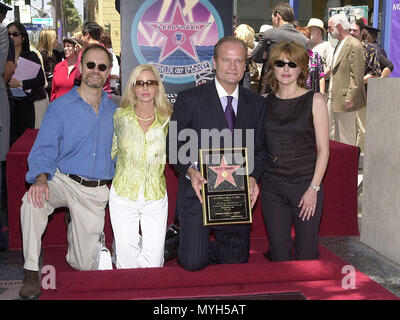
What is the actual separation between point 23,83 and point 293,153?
421 cm

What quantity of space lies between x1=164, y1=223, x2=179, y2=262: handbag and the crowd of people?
1.41 feet

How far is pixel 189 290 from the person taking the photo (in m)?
4.08

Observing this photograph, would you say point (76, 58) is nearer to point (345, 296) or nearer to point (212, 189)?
point (212, 189)

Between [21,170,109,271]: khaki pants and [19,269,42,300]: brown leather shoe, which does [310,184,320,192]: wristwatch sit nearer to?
[21,170,109,271]: khaki pants

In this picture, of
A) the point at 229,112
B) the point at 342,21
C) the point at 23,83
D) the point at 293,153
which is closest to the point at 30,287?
the point at 229,112

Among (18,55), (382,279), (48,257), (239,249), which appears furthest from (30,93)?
(382,279)

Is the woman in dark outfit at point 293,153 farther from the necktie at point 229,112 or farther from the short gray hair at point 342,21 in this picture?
the short gray hair at point 342,21

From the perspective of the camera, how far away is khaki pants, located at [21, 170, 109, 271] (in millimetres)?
4133

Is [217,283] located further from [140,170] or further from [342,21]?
[342,21]

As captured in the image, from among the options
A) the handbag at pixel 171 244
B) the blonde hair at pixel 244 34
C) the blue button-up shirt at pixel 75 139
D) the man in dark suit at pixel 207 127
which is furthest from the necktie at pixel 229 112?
the blonde hair at pixel 244 34

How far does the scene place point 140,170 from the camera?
4293 millimetres

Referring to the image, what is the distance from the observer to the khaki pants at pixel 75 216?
413 cm

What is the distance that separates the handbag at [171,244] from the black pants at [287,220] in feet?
3.05

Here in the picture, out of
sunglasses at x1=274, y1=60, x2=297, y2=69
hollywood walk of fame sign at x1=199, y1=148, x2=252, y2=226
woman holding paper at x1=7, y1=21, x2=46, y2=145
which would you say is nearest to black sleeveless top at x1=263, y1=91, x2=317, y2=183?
sunglasses at x1=274, y1=60, x2=297, y2=69
